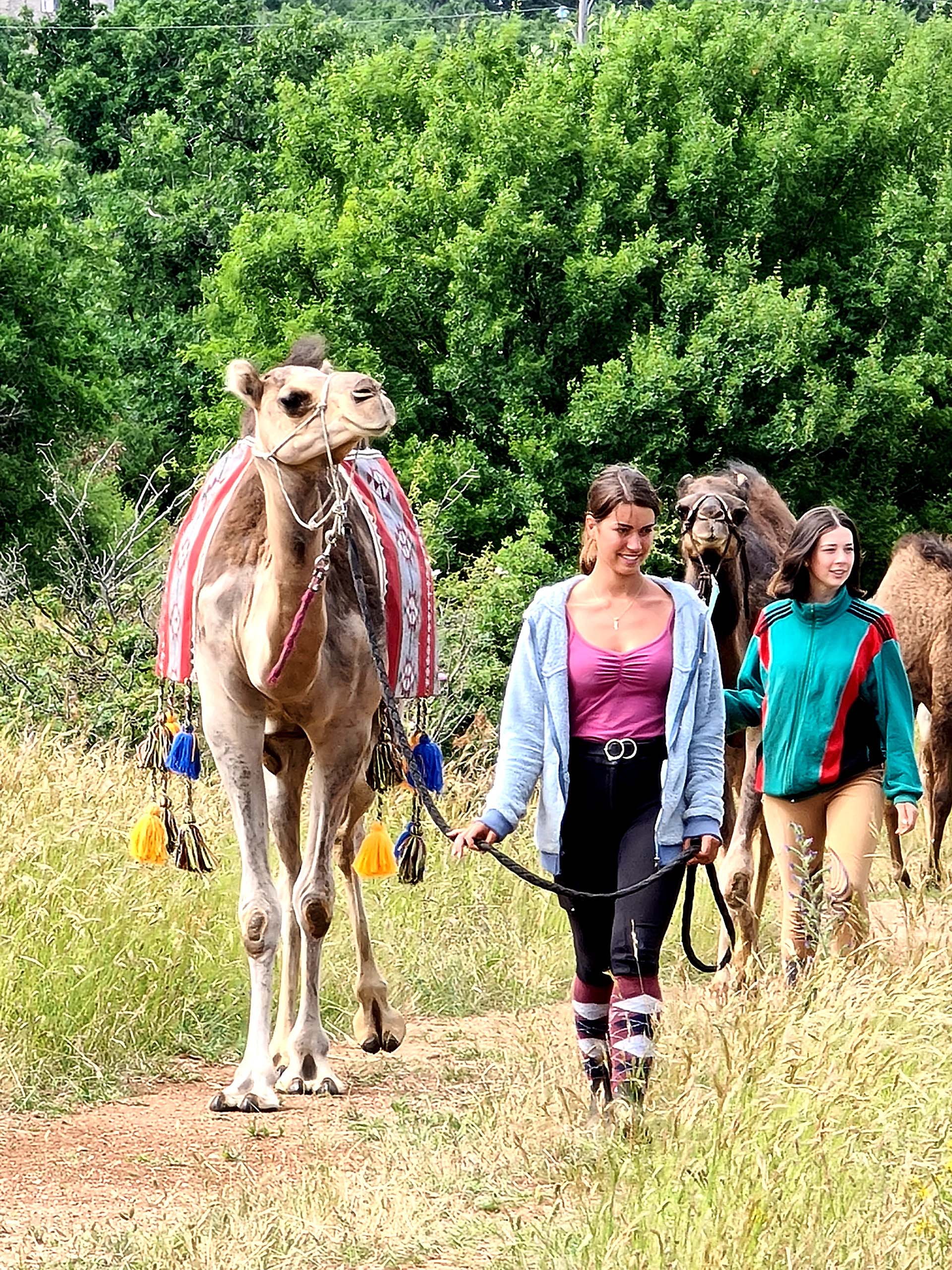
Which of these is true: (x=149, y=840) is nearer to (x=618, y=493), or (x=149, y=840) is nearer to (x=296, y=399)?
(x=296, y=399)

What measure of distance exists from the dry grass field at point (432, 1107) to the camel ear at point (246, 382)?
238cm

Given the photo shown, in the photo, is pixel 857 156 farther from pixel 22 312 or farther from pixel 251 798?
pixel 251 798

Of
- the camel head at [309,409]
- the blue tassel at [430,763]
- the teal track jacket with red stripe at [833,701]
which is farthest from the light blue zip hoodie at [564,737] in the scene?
the blue tassel at [430,763]

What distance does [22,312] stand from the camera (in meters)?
25.9

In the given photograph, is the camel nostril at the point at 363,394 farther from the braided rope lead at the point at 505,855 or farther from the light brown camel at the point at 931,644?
the light brown camel at the point at 931,644

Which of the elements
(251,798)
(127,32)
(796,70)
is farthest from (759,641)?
(127,32)

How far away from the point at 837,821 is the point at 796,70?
20.1 meters

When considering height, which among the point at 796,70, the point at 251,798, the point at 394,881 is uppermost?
the point at 796,70

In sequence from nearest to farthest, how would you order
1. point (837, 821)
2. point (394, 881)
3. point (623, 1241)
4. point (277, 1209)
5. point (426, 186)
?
point (623, 1241) < point (277, 1209) < point (837, 821) < point (394, 881) < point (426, 186)

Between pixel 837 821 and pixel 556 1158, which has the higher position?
pixel 837 821

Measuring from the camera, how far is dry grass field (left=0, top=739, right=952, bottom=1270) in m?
4.68

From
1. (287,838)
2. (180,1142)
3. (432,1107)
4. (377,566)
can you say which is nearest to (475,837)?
(180,1142)

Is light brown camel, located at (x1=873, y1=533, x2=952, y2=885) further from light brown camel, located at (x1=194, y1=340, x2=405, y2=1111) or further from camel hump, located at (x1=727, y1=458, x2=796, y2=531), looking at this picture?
light brown camel, located at (x1=194, y1=340, x2=405, y2=1111)

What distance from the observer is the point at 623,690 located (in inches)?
230
